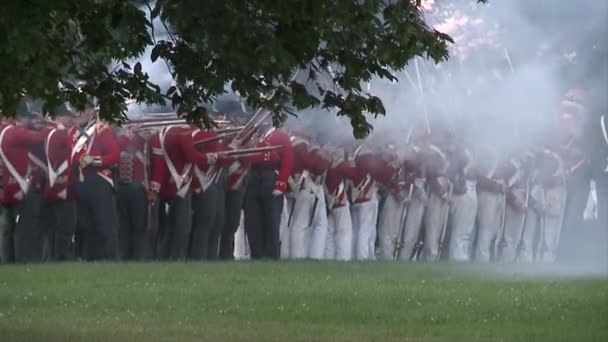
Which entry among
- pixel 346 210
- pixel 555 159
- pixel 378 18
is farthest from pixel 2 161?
pixel 378 18

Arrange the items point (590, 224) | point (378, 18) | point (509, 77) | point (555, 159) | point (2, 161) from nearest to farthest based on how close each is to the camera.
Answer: point (378, 18) < point (2, 161) < point (509, 77) < point (555, 159) < point (590, 224)

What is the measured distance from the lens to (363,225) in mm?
27375

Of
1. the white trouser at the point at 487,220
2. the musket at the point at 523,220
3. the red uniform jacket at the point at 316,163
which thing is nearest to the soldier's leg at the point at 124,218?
the red uniform jacket at the point at 316,163

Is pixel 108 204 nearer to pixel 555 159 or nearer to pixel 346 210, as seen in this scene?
pixel 346 210

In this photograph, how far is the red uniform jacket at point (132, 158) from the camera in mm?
23672

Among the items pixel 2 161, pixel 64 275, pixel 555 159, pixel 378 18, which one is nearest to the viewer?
pixel 378 18

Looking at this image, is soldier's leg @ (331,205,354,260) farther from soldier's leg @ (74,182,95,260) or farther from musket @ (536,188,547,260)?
soldier's leg @ (74,182,95,260)

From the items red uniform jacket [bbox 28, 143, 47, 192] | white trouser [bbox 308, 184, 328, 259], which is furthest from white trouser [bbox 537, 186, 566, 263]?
red uniform jacket [bbox 28, 143, 47, 192]

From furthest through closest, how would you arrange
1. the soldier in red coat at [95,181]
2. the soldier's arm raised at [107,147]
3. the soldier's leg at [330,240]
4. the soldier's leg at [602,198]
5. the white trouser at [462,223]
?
the soldier's leg at [602,198] < the white trouser at [462,223] < the soldier's leg at [330,240] < the soldier in red coat at [95,181] < the soldier's arm raised at [107,147]

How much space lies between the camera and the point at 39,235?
23359mm

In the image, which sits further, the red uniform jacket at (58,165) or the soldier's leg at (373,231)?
the soldier's leg at (373,231)

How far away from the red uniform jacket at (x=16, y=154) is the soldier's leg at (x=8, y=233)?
391mm

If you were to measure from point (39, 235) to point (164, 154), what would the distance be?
1734 mm

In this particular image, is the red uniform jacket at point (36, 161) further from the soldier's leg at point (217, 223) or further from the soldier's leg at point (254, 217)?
the soldier's leg at point (254, 217)
